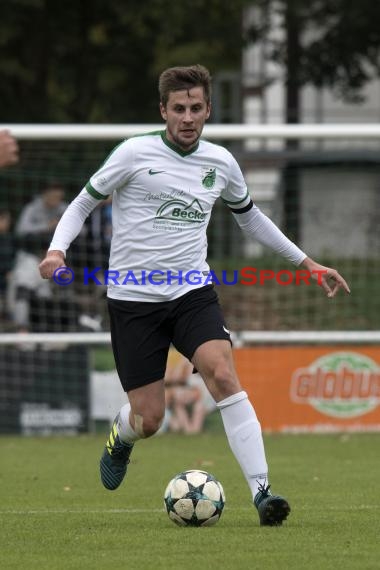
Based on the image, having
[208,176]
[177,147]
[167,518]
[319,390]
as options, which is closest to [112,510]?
[167,518]

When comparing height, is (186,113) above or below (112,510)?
above

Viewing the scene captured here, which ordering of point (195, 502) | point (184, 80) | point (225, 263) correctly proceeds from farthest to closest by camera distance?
point (225, 263)
point (184, 80)
point (195, 502)

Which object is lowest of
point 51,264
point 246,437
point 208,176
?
point 246,437

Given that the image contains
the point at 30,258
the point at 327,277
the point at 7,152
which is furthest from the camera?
the point at 30,258

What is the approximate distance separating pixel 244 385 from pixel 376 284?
2.11 meters

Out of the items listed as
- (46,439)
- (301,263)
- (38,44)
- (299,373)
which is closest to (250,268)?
(299,373)

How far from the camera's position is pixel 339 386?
13.7 meters

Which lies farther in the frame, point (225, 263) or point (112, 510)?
point (225, 263)

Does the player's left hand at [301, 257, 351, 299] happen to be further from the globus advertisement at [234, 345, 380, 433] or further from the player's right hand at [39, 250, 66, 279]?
the globus advertisement at [234, 345, 380, 433]

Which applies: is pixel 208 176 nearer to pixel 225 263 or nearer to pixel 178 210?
pixel 178 210

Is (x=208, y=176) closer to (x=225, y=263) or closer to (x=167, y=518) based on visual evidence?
(x=167, y=518)

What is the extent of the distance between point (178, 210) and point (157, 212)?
111 millimetres

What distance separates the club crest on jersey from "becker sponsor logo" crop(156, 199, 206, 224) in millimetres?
127

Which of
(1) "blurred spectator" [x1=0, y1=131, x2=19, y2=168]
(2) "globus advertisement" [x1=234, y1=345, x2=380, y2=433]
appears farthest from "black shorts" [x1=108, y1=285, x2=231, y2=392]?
(2) "globus advertisement" [x1=234, y1=345, x2=380, y2=433]
